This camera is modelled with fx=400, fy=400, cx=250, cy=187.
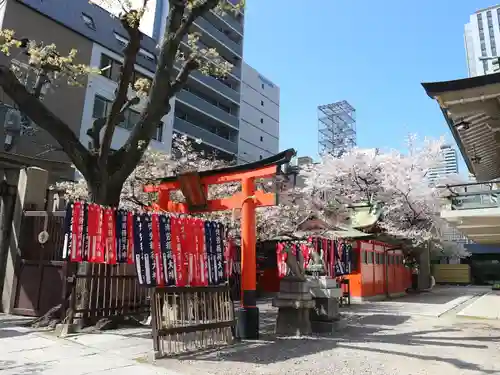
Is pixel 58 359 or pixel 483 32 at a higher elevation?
pixel 483 32

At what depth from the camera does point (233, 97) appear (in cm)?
4503

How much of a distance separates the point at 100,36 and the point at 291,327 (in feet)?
76.6

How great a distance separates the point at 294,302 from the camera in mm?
9234

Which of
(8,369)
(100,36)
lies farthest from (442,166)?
(8,369)

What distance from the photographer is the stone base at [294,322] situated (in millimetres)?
9227

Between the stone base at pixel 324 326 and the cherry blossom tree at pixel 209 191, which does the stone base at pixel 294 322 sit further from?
the cherry blossom tree at pixel 209 191

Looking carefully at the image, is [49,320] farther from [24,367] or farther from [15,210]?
[15,210]

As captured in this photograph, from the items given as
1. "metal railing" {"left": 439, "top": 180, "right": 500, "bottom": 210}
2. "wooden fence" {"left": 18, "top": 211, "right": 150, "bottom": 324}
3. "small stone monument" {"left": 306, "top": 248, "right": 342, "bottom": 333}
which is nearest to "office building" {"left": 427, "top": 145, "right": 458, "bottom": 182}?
"metal railing" {"left": 439, "top": 180, "right": 500, "bottom": 210}

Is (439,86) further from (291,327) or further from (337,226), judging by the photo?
(337,226)

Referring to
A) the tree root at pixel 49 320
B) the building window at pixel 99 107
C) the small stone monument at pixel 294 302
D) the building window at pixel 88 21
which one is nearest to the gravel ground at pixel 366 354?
the small stone monument at pixel 294 302

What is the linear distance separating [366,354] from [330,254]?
8401 millimetres

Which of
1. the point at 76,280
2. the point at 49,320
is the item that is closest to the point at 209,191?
the point at 49,320

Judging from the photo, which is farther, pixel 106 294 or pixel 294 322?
pixel 106 294

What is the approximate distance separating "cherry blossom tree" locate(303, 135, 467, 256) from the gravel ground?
12169mm
